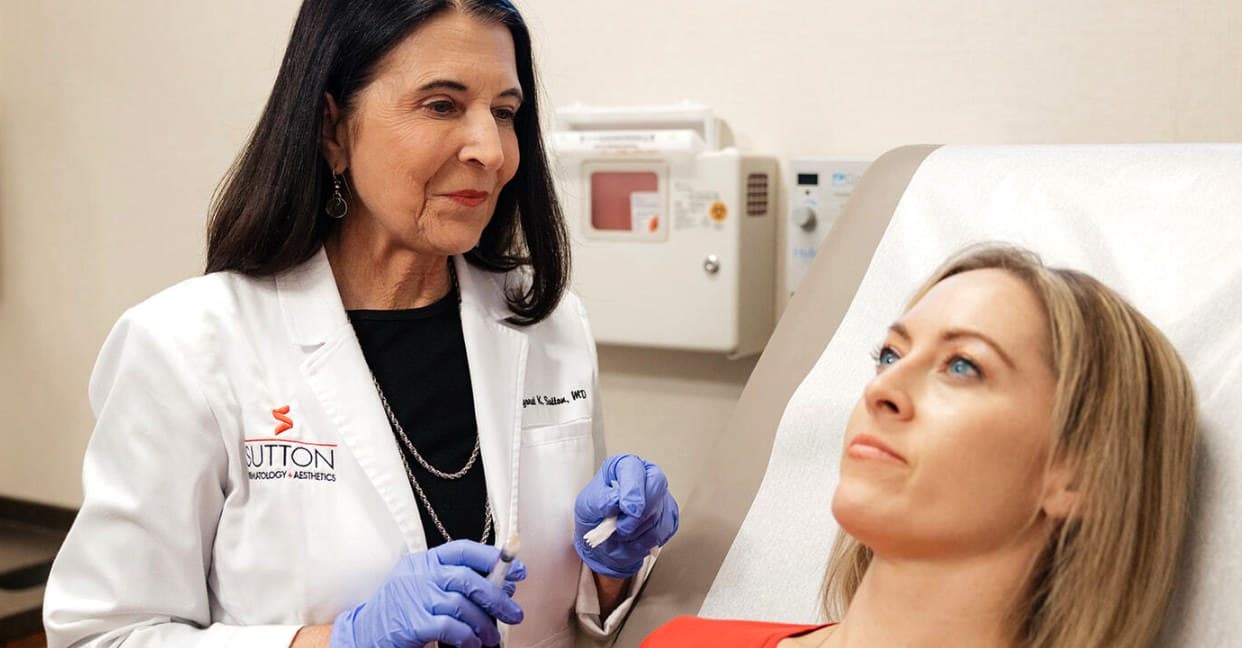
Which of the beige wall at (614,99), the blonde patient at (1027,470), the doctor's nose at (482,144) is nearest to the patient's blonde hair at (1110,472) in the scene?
the blonde patient at (1027,470)

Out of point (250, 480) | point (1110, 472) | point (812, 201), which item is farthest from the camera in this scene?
point (812, 201)

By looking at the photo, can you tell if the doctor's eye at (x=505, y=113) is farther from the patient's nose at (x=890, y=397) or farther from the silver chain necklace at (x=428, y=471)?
the patient's nose at (x=890, y=397)

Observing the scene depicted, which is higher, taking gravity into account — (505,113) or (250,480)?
(505,113)

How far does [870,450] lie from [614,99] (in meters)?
1.07

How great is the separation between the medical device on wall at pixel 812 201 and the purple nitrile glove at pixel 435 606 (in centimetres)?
76

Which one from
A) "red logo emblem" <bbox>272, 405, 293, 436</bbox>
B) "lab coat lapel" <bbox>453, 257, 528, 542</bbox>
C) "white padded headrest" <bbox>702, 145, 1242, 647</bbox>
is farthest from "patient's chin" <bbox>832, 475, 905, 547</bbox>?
"red logo emblem" <bbox>272, 405, 293, 436</bbox>

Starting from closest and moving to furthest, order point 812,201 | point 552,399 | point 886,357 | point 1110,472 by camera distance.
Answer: point 1110,472, point 886,357, point 552,399, point 812,201

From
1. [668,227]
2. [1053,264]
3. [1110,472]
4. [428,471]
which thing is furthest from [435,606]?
[668,227]

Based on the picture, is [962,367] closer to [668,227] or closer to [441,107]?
[441,107]

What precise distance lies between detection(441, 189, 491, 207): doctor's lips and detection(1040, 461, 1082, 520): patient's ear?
2.10ft

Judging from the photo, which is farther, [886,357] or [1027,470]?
[886,357]

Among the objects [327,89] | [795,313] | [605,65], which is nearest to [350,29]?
[327,89]

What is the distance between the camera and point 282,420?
1197mm

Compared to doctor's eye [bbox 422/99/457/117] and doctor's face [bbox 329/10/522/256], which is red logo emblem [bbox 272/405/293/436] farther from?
doctor's eye [bbox 422/99/457/117]
